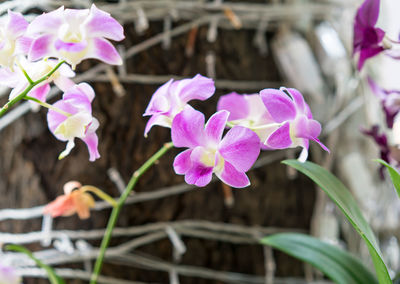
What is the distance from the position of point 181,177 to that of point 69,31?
0.39m

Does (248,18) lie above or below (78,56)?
below

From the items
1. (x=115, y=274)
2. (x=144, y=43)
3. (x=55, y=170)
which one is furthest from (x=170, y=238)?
(x=144, y=43)

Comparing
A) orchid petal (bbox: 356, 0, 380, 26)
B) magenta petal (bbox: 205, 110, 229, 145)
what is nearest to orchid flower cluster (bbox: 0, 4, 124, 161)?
magenta petal (bbox: 205, 110, 229, 145)

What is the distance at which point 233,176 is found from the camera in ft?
1.17

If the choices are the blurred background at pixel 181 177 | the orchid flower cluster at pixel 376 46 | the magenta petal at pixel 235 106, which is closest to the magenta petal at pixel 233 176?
the magenta petal at pixel 235 106

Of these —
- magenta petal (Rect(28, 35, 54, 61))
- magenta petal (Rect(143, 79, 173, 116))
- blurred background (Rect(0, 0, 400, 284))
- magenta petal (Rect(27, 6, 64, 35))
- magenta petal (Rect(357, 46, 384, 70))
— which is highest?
magenta petal (Rect(27, 6, 64, 35))

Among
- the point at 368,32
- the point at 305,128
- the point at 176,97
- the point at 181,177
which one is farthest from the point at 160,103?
the point at 181,177

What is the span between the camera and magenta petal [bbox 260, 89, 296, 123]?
0.35m

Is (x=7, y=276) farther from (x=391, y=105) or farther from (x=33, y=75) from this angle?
(x=391, y=105)

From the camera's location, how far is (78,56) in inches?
14.1

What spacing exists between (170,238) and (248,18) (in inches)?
15.4

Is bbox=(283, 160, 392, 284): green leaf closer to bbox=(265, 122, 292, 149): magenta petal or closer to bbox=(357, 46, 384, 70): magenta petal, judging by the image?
bbox=(265, 122, 292, 149): magenta petal

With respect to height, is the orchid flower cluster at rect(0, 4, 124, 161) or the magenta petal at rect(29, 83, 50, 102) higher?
the orchid flower cluster at rect(0, 4, 124, 161)

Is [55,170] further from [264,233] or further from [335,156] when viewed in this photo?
[335,156]
